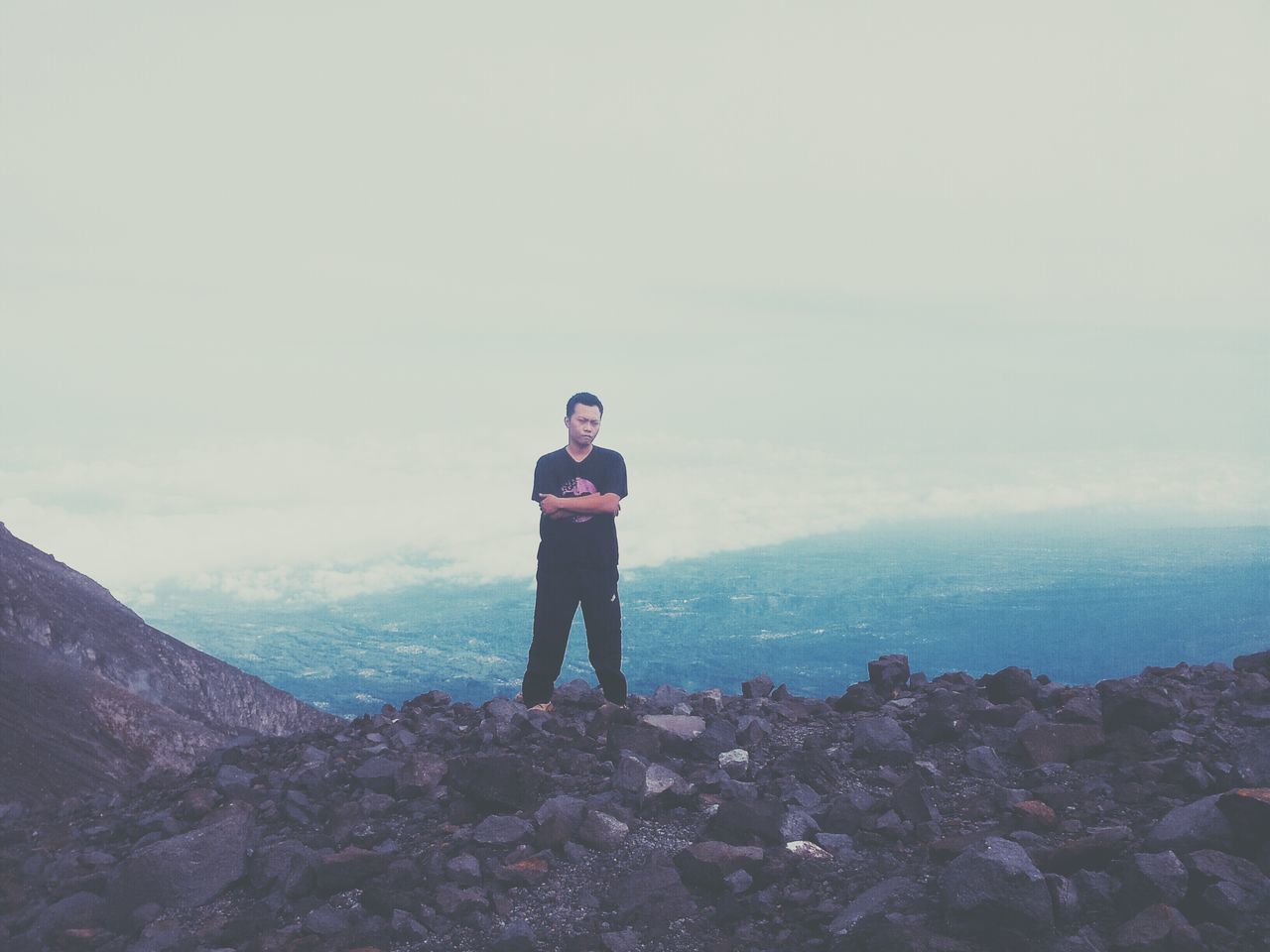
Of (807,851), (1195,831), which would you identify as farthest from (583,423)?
(1195,831)

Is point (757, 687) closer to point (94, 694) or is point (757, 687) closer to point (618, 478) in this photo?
point (618, 478)

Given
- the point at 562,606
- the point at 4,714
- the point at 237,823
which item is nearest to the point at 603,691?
the point at 562,606

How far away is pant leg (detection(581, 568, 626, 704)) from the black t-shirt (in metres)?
0.17

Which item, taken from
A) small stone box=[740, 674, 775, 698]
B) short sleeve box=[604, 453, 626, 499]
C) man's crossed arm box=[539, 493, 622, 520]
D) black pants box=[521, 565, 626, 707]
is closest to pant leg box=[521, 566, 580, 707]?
black pants box=[521, 565, 626, 707]

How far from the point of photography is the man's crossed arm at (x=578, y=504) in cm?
809

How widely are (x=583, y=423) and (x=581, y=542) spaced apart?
109cm

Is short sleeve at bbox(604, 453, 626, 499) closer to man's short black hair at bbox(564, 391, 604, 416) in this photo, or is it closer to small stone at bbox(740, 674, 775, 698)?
man's short black hair at bbox(564, 391, 604, 416)

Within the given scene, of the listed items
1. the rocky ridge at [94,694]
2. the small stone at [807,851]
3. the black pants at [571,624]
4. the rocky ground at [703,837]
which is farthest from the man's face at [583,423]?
the rocky ridge at [94,694]

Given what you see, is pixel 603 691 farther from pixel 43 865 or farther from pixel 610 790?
pixel 43 865

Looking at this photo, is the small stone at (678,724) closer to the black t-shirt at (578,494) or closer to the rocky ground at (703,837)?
the rocky ground at (703,837)

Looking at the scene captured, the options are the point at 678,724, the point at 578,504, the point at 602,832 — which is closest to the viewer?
the point at 602,832

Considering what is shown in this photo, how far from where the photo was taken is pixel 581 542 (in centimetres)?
835

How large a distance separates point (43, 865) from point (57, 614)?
3.43 meters

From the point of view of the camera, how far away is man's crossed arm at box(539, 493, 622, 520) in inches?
318
